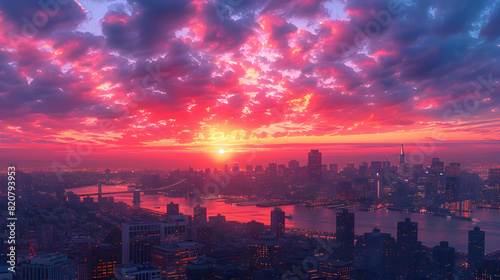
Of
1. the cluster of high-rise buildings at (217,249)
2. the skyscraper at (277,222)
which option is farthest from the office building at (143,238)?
the skyscraper at (277,222)

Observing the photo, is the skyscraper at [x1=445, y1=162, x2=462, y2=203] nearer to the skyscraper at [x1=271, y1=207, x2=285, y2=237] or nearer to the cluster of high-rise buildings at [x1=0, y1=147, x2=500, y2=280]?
the cluster of high-rise buildings at [x1=0, y1=147, x2=500, y2=280]

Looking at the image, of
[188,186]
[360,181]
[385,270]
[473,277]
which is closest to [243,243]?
[385,270]

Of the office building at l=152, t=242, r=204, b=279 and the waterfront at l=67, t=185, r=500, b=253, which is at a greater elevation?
the office building at l=152, t=242, r=204, b=279

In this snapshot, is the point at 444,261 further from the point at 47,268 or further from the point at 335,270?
the point at 47,268

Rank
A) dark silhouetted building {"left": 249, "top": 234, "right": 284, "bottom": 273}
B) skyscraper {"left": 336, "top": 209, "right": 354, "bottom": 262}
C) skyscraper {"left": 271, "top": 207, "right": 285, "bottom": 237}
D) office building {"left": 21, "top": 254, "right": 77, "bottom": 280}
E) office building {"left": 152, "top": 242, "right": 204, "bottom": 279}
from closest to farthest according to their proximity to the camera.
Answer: office building {"left": 21, "top": 254, "right": 77, "bottom": 280}, office building {"left": 152, "top": 242, "right": 204, "bottom": 279}, dark silhouetted building {"left": 249, "top": 234, "right": 284, "bottom": 273}, skyscraper {"left": 336, "top": 209, "right": 354, "bottom": 262}, skyscraper {"left": 271, "top": 207, "right": 285, "bottom": 237}

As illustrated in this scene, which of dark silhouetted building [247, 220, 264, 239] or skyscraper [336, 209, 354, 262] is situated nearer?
skyscraper [336, 209, 354, 262]

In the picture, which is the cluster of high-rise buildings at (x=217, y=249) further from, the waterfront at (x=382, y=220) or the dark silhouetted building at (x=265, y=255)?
the waterfront at (x=382, y=220)

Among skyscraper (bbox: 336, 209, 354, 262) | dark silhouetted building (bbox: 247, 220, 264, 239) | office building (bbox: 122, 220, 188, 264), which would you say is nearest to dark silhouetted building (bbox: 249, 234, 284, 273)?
skyscraper (bbox: 336, 209, 354, 262)
